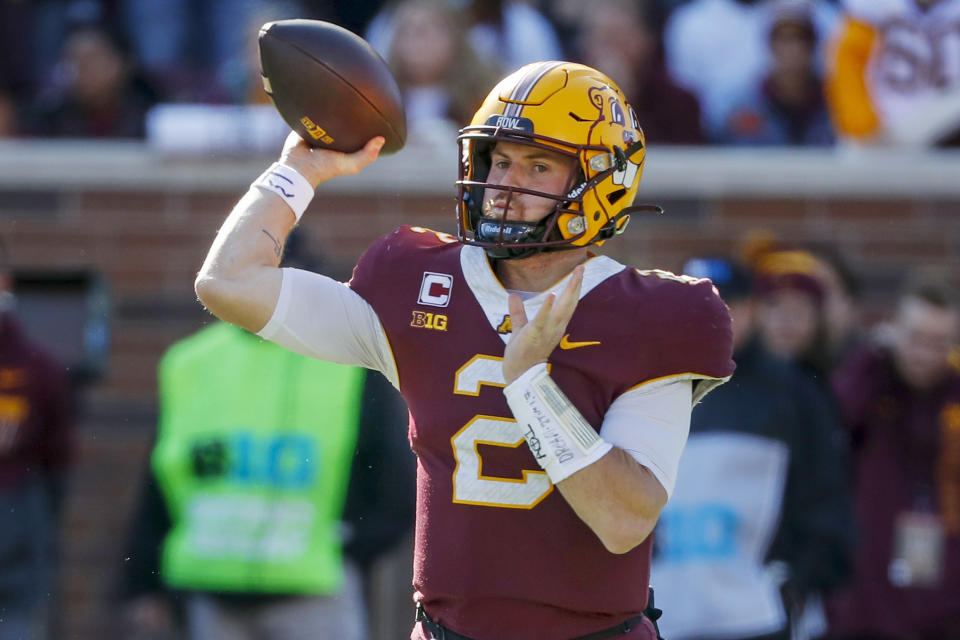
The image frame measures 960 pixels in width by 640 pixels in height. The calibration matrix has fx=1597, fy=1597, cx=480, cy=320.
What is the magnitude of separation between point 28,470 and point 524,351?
3574 mm

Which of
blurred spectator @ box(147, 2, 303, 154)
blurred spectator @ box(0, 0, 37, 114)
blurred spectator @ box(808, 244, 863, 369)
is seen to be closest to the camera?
blurred spectator @ box(808, 244, 863, 369)

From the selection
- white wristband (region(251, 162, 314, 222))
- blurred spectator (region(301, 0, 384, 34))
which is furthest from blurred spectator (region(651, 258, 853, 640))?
blurred spectator (region(301, 0, 384, 34))

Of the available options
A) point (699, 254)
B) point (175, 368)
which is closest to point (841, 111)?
point (699, 254)

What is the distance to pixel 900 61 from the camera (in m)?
6.89

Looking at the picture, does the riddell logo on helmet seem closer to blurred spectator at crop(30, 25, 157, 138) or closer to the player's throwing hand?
the player's throwing hand

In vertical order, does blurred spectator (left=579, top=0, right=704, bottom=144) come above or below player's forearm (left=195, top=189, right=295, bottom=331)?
above

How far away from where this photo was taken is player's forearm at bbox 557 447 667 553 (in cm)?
283

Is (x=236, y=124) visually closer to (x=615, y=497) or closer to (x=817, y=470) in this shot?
(x=817, y=470)

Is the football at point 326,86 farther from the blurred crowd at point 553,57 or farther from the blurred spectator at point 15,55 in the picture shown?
the blurred spectator at point 15,55

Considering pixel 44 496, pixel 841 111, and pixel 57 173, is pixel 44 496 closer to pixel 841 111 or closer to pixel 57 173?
pixel 57 173

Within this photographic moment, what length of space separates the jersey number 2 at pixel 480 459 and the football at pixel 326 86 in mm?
592

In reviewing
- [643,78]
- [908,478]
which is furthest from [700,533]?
[643,78]

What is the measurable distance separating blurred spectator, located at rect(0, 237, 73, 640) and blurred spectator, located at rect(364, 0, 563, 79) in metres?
2.20

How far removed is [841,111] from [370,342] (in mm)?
4416
